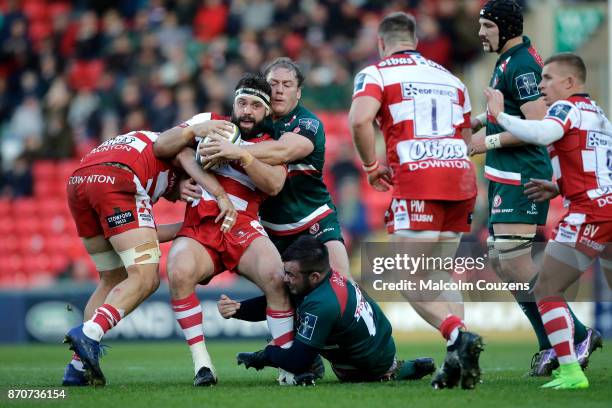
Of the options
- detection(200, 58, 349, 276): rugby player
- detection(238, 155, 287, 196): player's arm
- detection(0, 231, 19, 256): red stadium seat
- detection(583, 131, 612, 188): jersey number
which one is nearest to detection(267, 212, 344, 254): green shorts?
detection(200, 58, 349, 276): rugby player

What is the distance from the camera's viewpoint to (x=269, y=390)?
24.0 ft

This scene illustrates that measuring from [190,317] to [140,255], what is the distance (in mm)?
620

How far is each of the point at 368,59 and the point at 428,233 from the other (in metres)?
11.9

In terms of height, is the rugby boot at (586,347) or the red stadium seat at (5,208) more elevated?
the red stadium seat at (5,208)

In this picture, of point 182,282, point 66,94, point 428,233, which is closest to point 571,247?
point 428,233

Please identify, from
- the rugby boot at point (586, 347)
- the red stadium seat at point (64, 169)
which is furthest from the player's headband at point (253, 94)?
the red stadium seat at point (64, 169)

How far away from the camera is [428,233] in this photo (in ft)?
24.7

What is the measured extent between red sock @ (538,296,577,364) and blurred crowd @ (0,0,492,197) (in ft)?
38.0

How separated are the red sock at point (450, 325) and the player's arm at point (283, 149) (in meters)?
1.81

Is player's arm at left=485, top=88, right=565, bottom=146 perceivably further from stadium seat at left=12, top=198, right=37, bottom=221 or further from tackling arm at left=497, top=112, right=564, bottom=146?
stadium seat at left=12, top=198, right=37, bottom=221

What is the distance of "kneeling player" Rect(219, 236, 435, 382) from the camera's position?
737 cm

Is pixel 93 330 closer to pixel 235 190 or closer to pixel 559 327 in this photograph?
pixel 235 190

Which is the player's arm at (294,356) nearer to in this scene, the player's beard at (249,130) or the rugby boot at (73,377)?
the rugby boot at (73,377)

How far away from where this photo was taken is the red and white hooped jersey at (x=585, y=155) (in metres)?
7.22
